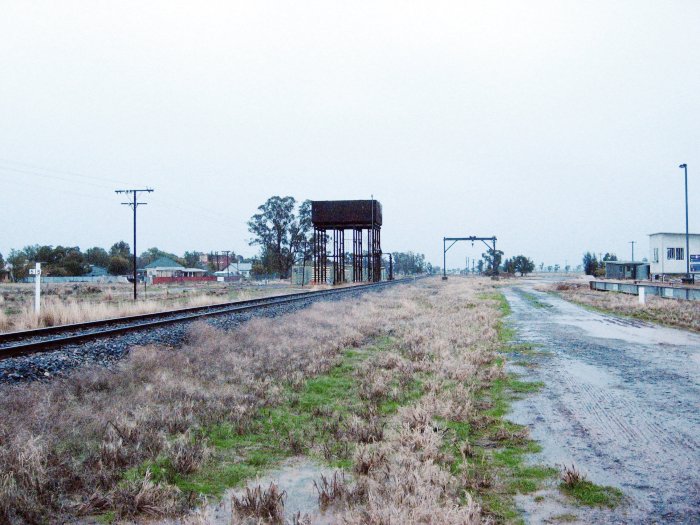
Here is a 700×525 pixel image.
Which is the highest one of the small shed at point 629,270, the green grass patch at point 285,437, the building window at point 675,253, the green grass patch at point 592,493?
the building window at point 675,253

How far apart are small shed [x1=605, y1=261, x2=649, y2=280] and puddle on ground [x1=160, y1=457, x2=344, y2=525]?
57964mm

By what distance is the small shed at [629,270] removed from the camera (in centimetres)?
5453

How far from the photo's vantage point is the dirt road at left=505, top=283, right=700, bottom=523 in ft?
11.2

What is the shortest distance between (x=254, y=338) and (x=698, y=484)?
Answer: 333 inches

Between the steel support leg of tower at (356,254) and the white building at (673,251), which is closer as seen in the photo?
the white building at (673,251)

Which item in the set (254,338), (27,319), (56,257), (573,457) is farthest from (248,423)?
(56,257)

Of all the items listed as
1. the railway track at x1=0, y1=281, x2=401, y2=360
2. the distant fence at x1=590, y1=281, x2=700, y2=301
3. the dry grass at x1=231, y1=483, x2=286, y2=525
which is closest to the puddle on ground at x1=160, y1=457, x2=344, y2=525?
the dry grass at x1=231, y1=483, x2=286, y2=525

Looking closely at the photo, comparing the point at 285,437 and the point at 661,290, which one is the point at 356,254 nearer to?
the point at 661,290

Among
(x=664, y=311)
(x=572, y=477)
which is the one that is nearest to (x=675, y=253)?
(x=664, y=311)

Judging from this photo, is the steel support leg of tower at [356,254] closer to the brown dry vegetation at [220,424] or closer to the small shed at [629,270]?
the small shed at [629,270]

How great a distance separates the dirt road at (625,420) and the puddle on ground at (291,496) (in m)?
1.39

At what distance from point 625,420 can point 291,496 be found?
12.1 feet

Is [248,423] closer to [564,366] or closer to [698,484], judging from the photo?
[698,484]

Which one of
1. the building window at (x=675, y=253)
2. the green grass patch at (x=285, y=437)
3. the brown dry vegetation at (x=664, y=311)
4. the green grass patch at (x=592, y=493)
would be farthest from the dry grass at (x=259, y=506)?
the building window at (x=675, y=253)
